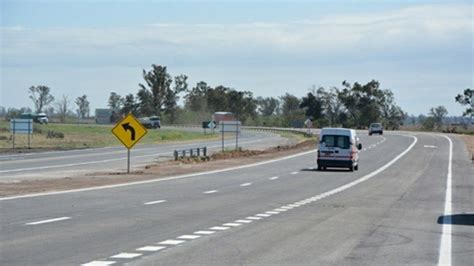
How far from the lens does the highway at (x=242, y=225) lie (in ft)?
42.1

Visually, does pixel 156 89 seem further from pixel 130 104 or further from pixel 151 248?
pixel 151 248

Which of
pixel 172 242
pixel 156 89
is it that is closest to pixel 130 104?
pixel 156 89

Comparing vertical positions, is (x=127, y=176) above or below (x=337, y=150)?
below

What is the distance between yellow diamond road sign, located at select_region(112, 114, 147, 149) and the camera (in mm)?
37816

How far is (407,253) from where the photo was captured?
1360 centimetres

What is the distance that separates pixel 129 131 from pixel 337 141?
38.2 ft

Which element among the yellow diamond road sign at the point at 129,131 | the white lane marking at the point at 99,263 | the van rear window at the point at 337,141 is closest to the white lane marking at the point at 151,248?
the white lane marking at the point at 99,263

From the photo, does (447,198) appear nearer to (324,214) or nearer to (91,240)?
(324,214)

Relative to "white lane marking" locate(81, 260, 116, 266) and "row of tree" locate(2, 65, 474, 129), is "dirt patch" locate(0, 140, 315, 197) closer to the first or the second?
"white lane marking" locate(81, 260, 116, 266)

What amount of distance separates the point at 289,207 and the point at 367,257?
9.28 meters

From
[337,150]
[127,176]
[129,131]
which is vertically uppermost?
[129,131]

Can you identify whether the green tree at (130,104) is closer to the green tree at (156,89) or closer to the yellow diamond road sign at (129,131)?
the green tree at (156,89)

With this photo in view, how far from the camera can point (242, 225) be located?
17.4m

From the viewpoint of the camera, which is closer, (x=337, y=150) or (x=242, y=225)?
(x=242, y=225)
